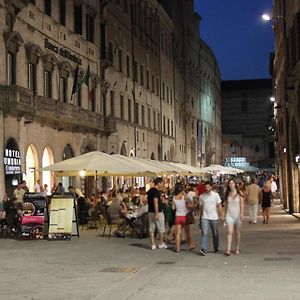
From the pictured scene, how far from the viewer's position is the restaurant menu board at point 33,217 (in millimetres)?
20531

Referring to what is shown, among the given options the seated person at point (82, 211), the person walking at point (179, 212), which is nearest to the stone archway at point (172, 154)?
the seated person at point (82, 211)

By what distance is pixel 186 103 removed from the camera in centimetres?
7756

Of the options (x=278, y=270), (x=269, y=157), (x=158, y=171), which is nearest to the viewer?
(x=278, y=270)

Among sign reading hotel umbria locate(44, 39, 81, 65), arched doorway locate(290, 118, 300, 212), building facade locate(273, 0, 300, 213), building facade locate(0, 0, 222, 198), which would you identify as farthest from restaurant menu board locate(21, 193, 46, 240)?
arched doorway locate(290, 118, 300, 212)

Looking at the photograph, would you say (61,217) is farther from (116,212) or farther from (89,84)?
(89,84)

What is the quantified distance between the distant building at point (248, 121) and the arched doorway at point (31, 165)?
82.8m

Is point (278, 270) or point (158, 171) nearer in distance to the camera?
point (278, 270)

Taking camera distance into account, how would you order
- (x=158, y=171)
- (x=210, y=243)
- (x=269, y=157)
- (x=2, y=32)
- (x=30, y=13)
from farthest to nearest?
(x=269, y=157), (x=30, y=13), (x=2, y=32), (x=158, y=171), (x=210, y=243)

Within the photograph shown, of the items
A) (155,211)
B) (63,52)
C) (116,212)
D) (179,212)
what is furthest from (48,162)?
(179,212)

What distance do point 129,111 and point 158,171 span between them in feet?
83.9

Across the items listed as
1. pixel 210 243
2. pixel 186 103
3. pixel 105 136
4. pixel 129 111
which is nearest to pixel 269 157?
pixel 186 103

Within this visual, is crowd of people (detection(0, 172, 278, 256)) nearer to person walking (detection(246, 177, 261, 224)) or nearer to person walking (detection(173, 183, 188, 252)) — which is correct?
person walking (detection(173, 183, 188, 252))

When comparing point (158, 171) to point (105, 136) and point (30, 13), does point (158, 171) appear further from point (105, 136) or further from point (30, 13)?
point (105, 136)

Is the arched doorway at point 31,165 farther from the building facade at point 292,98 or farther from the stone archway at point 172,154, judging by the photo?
the stone archway at point 172,154
